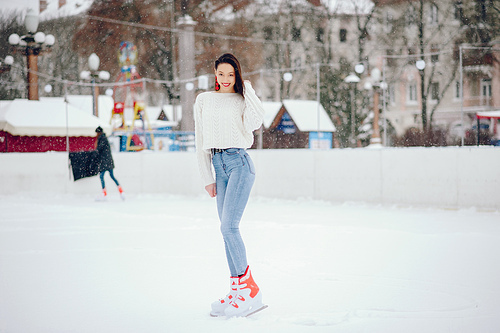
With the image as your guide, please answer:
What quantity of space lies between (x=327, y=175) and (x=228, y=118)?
8538mm

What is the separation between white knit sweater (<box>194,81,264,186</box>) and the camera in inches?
139

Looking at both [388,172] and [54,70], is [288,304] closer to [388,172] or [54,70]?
[388,172]

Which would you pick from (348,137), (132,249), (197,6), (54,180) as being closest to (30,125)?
(54,180)

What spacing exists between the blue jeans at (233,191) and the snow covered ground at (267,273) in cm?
38

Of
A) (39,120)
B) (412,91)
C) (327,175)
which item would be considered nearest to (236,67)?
(327,175)

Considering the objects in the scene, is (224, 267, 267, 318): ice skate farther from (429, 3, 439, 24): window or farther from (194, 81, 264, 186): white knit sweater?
(429, 3, 439, 24): window

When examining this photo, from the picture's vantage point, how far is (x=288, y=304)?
12.6 feet

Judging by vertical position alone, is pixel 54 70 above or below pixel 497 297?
above

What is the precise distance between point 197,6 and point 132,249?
18.7m

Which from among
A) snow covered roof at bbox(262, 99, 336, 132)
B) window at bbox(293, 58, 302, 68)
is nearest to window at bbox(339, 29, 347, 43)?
window at bbox(293, 58, 302, 68)

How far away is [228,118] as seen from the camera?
3.58 m

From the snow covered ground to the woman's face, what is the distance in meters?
1.31

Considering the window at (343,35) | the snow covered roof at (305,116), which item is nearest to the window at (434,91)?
the window at (343,35)

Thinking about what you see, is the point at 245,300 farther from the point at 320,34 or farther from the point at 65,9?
the point at 320,34
